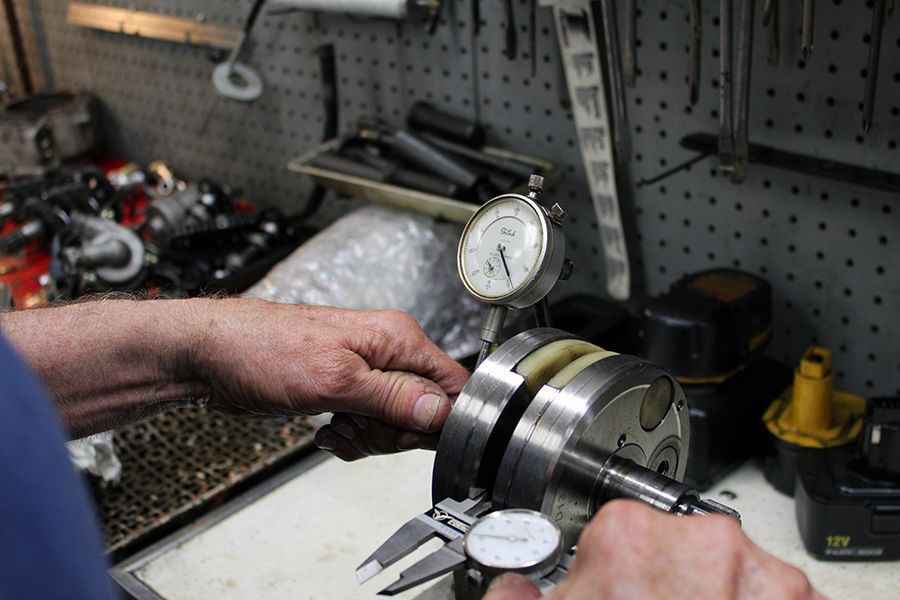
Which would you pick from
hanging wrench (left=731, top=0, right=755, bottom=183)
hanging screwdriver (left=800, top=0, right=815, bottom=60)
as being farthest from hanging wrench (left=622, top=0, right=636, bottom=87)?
hanging screwdriver (left=800, top=0, right=815, bottom=60)

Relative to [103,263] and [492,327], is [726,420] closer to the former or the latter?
[492,327]

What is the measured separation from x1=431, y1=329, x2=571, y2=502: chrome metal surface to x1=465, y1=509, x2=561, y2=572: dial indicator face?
0.28ft

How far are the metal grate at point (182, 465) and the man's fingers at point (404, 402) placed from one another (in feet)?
1.51

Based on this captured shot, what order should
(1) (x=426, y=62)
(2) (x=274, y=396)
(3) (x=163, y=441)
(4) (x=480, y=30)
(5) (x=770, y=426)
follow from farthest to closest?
(1) (x=426, y=62) → (4) (x=480, y=30) → (3) (x=163, y=441) → (5) (x=770, y=426) → (2) (x=274, y=396)

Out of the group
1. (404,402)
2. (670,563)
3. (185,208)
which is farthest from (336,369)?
(185,208)

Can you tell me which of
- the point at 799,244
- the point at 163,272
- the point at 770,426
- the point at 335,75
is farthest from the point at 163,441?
the point at 799,244

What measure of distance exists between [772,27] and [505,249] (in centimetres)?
49

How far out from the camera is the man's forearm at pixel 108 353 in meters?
1.02

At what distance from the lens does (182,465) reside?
1469mm

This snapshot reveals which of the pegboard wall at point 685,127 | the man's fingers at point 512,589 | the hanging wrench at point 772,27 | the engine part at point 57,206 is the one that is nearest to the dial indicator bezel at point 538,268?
the man's fingers at point 512,589

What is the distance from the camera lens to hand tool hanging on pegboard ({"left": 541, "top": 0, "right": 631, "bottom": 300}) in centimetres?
140

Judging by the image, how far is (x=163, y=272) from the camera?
6.12 ft

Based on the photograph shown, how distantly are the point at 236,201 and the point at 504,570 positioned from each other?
1.69m

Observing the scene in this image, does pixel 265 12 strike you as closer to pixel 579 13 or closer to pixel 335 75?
pixel 335 75
